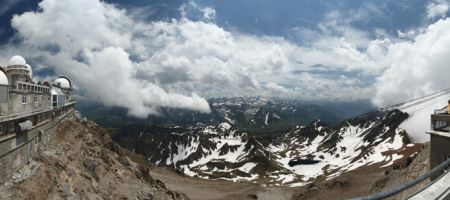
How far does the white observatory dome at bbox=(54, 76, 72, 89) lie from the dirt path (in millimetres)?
49145

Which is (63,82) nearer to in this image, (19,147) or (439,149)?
(19,147)

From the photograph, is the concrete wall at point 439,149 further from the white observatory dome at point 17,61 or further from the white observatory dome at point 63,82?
the white observatory dome at point 63,82

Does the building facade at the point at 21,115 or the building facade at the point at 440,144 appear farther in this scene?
the building facade at the point at 21,115

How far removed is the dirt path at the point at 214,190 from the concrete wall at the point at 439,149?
80.4 m

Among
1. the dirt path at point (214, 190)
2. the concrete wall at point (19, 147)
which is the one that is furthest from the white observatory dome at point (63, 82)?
the dirt path at point (214, 190)

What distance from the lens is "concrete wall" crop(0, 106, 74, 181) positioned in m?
30.3

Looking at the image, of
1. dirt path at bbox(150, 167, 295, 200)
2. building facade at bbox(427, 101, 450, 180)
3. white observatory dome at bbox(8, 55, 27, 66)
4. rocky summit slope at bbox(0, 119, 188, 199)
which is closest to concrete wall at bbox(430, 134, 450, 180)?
building facade at bbox(427, 101, 450, 180)

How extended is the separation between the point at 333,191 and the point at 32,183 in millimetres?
82727

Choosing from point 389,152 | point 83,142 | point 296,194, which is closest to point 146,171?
point 83,142

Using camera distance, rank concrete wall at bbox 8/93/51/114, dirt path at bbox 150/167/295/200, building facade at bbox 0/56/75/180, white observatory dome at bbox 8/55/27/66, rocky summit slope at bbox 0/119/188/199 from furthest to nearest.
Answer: dirt path at bbox 150/167/295/200
white observatory dome at bbox 8/55/27/66
rocky summit slope at bbox 0/119/188/199
concrete wall at bbox 8/93/51/114
building facade at bbox 0/56/75/180

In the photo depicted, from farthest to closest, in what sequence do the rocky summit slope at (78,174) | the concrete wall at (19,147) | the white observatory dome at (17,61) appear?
1. the white observatory dome at (17,61)
2. the rocky summit slope at (78,174)
3. the concrete wall at (19,147)

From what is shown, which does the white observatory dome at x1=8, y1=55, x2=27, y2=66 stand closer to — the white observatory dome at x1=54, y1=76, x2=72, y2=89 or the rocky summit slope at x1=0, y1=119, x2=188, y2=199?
the rocky summit slope at x1=0, y1=119, x2=188, y2=199

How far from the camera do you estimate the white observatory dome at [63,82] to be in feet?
210

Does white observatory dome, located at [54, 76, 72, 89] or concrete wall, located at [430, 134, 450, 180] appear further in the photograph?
white observatory dome, located at [54, 76, 72, 89]
